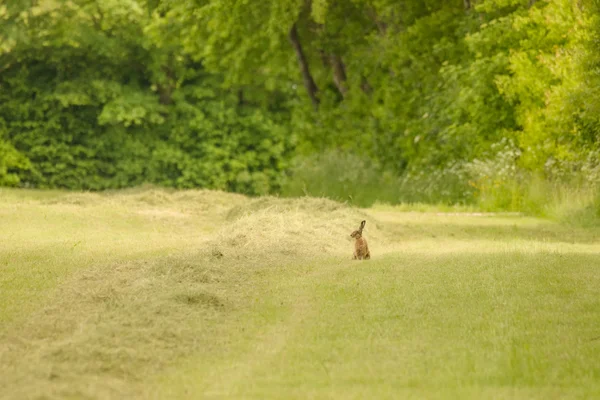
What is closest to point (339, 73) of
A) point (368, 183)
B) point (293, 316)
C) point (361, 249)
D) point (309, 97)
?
point (309, 97)

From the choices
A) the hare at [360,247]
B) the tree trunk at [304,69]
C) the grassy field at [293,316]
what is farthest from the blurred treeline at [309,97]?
the grassy field at [293,316]

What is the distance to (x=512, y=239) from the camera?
12734mm

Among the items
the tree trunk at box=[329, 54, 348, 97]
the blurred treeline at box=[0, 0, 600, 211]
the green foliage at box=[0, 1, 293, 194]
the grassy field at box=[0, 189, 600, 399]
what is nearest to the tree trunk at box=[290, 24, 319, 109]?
the blurred treeline at box=[0, 0, 600, 211]

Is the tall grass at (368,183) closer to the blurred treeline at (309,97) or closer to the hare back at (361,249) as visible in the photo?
the blurred treeline at (309,97)

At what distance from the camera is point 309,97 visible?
28.1 metres

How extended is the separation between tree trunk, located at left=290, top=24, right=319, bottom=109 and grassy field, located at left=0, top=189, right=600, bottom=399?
46.4 ft

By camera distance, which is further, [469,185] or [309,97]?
[309,97]

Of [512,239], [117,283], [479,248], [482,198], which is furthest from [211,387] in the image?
[482,198]

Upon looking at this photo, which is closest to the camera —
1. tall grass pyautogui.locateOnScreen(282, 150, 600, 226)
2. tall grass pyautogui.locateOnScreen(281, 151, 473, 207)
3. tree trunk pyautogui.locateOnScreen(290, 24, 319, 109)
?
tall grass pyautogui.locateOnScreen(282, 150, 600, 226)

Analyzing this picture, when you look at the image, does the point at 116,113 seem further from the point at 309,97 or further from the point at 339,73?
the point at 339,73

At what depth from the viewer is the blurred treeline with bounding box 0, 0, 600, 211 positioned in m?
18.7

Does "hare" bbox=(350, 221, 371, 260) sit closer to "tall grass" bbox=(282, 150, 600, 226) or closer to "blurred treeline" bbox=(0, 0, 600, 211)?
"blurred treeline" bbox=(0, 0, 600, 211)

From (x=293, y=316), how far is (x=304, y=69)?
20.3 metres

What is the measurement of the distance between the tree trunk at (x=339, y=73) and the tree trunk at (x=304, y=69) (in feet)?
2.37
